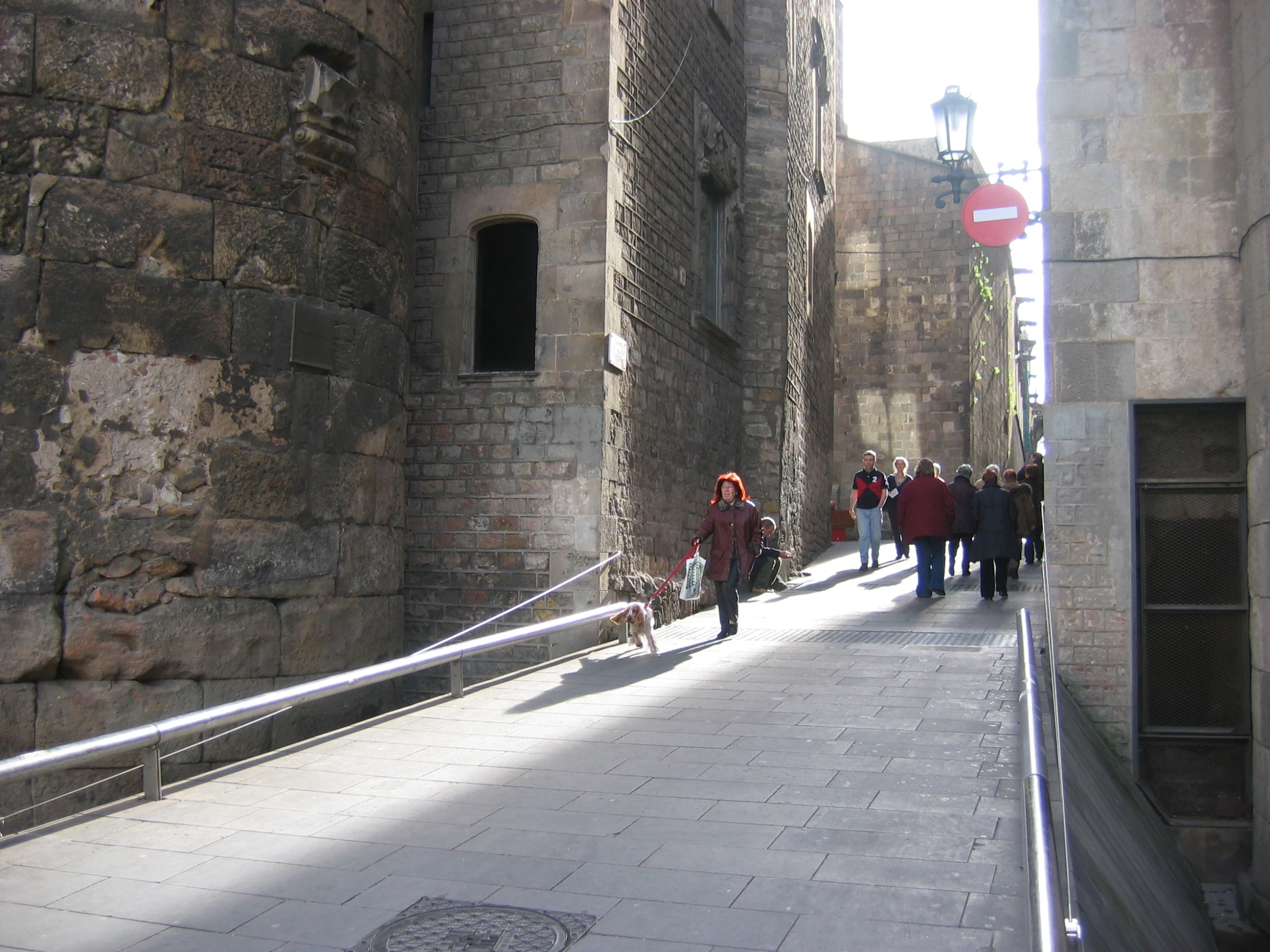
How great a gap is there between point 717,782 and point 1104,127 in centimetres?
617

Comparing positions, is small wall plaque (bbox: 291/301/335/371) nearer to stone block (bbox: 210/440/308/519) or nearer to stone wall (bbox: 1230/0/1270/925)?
stone block (bbox: 210/440/308/519)

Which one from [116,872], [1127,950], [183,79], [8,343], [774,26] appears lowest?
[1127,950]

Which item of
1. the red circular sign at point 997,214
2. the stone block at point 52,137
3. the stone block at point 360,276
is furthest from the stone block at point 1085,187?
the stone block at point 52,137

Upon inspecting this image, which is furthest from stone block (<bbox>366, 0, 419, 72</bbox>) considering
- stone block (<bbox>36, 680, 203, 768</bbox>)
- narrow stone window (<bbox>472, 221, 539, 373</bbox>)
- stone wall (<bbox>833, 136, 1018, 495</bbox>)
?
stone wall (<bbox>833, 136, 1018, 495</bbox>)

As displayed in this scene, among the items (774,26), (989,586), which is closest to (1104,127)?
(989,586)

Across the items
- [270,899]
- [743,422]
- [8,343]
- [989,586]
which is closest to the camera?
[270,899]

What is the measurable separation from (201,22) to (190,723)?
4.25 metres

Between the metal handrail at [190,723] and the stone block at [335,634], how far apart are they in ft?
2.29

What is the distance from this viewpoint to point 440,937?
3.55 meters

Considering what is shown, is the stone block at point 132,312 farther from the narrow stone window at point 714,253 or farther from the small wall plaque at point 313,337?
the narrow stone window at point 714,253

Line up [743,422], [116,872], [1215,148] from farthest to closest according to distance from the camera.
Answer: [743,422] < [1215,148] < [116,872]

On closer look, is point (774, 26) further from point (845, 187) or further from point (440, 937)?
point (440, 937)

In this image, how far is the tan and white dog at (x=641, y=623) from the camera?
30.2 feet

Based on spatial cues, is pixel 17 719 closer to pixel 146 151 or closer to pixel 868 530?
pixel 146 151
